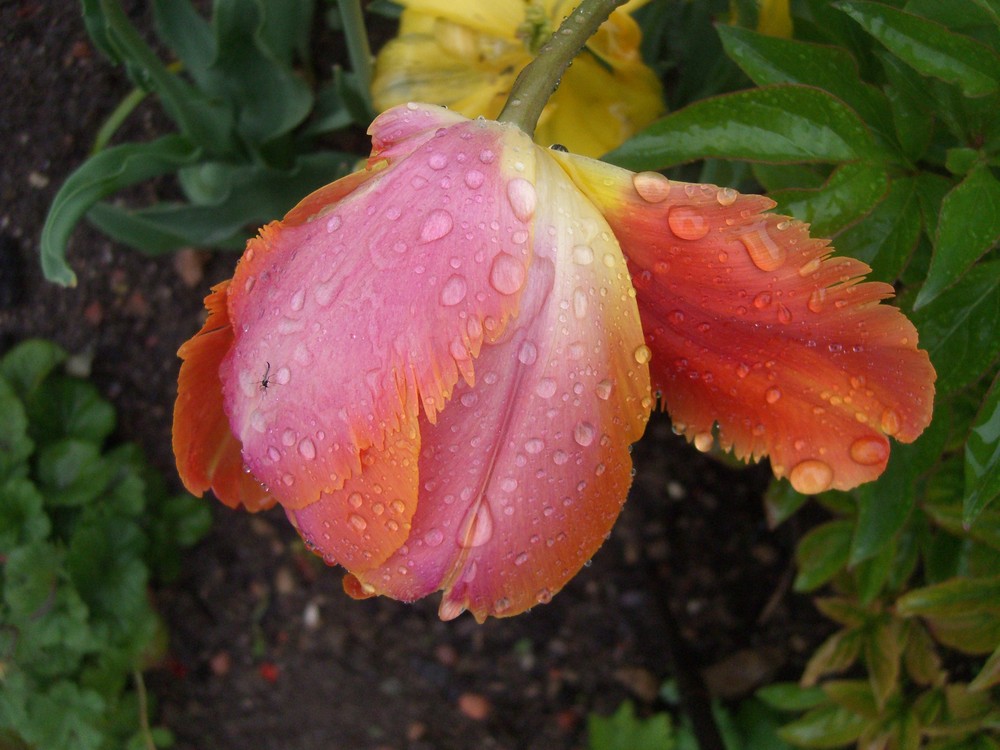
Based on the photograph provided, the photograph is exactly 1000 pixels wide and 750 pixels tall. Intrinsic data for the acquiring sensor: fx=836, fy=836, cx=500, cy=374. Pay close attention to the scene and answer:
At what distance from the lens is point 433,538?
1.72 feet

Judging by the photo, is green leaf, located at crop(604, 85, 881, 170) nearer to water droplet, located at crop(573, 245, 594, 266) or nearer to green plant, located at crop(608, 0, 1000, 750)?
green plant, located at crop(608, 0, 1000, 750)

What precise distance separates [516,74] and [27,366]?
86 cm

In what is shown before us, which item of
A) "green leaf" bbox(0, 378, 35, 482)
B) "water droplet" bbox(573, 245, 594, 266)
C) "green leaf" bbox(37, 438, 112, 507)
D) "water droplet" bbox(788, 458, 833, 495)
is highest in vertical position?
"water droplet" bbox(573, 245, 594, 266)

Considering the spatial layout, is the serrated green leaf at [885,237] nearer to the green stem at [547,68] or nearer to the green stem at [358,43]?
the green stem at [547,68]

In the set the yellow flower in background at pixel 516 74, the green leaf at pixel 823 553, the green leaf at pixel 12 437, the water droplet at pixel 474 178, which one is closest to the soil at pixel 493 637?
the green leaf at pixel 12 437

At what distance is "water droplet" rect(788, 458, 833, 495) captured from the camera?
53 cm

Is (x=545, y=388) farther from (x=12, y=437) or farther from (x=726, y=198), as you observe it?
(x=12, y=437)

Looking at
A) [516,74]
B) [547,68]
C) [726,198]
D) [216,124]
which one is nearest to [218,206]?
[216,124]

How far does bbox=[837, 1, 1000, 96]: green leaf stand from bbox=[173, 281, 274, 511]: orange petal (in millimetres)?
486

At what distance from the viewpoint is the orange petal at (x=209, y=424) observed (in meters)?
0.53

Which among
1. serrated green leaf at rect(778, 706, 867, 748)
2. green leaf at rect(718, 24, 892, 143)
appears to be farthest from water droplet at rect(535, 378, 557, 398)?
serrated green leaf at rect(778, 706, 867, 748)

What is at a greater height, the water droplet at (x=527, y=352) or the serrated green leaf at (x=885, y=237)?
the water droplet at (x=527, y=352)

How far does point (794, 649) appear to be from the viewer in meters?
1.45

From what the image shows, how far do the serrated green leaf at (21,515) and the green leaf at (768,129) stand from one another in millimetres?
975
